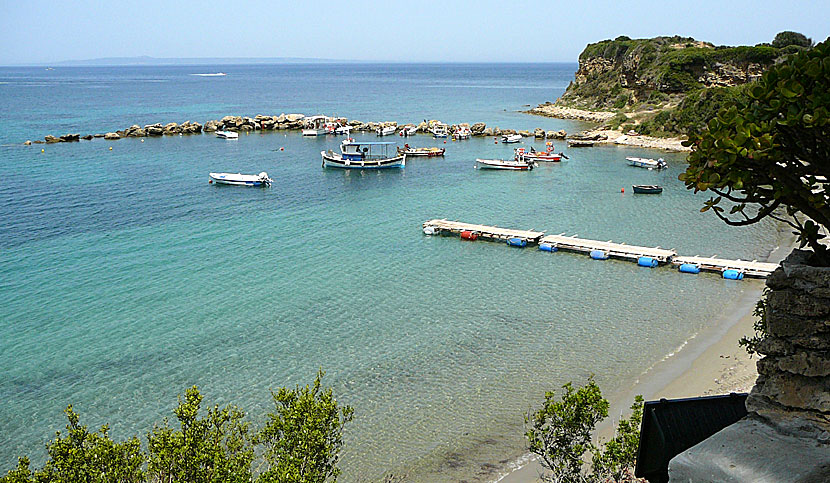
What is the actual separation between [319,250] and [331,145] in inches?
1752

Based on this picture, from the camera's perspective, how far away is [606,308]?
84.2 ft

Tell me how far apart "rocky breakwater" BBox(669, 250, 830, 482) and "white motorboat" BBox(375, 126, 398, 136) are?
74.9 metres

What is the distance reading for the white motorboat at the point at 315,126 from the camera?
84.8 meters

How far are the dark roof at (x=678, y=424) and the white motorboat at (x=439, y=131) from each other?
73.9 metres

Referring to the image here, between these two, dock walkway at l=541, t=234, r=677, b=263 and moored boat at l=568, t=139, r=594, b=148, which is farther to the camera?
moored boat at l=568, t=139, r=594, b=148

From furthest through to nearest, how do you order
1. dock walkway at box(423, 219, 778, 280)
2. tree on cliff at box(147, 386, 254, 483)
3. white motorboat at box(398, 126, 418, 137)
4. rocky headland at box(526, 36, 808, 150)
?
white motorboat at box(398, 126, 418, 137) < rocky headland at box(526, 36, 808, 150) < dock walkway at box(423, 219, 778, 280) < tree on cliff at box(147, 386, 254, 483)

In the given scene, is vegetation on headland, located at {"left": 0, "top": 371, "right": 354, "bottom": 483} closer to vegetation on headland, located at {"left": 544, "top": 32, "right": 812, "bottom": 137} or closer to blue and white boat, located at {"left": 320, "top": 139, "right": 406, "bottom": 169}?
blue and white boat, located at {"left": 320, "top": 139, "right": 406, "bottom": 169}

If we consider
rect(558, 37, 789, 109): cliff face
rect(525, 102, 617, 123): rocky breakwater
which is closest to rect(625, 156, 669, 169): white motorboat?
rect(558, 37, 789, 109): cliff face

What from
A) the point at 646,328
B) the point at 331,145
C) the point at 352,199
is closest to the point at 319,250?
the point at 352,199

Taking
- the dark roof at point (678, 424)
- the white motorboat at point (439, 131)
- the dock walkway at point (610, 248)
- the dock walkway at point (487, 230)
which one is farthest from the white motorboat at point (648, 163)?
the dark roof at point (678, 424)

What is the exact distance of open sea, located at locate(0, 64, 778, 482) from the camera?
1861cm

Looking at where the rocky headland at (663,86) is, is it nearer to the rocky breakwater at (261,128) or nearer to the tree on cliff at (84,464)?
the rocky breakwater at (261,128)

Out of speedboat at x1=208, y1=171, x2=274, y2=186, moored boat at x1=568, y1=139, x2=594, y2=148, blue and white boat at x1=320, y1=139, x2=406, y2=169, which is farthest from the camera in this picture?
moored boat at x1=568, y1=139, x2=594, y2=148

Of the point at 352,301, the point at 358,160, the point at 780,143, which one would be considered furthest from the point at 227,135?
the point at 780,143
